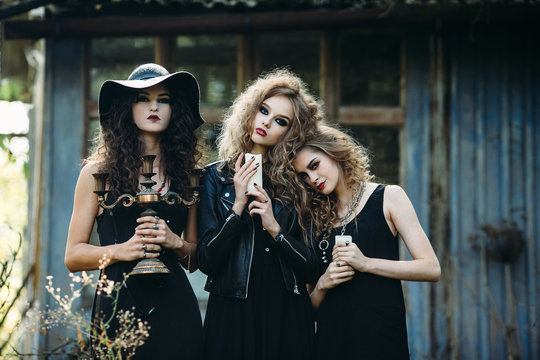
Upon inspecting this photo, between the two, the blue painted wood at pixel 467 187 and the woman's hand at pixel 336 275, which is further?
the blue painted wood at pixel 467 187

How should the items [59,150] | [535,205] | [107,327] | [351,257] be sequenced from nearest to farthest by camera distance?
[107,327], [351,257], [535,205], [59,150]

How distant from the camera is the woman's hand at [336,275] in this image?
130 inches

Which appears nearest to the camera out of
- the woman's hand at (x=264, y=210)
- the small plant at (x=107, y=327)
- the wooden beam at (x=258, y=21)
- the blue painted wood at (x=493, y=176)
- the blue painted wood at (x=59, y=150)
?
the small plant at (x=107, y=327)

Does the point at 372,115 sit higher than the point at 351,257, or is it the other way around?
the point at 372,115

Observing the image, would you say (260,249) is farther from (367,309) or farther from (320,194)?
(367,309)

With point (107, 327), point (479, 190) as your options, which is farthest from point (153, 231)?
point (479, 190)

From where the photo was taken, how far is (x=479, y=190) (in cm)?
605

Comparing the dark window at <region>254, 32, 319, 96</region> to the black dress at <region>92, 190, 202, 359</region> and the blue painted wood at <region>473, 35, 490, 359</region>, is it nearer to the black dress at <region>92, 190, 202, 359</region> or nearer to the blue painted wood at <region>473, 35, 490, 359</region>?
the blue painted wood at <region>473, 35, 490, 359</region>

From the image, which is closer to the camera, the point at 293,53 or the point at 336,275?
the point at 336,275

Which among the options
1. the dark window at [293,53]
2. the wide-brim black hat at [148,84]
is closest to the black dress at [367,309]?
the wide-brim black hat at [148,84]

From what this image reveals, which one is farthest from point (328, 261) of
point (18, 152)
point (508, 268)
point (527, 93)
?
point (18, 152)

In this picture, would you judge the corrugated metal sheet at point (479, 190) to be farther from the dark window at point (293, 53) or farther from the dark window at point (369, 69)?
the dark window at point (293, 53)

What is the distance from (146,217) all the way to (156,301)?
0.52 metres

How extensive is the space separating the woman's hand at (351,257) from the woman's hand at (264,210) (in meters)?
0.38
